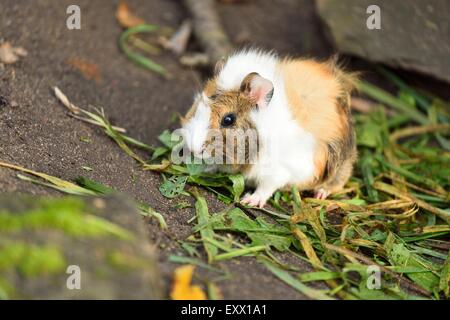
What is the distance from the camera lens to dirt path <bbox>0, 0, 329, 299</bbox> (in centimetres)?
344

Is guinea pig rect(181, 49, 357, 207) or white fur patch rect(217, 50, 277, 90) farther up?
white fur patch rect(217, 50, 277, 90)

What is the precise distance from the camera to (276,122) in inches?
151

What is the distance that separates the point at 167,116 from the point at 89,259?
2.52 metres

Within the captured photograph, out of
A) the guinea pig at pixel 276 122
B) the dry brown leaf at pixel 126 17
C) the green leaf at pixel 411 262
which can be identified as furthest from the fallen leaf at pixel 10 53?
the green leaf at pixel 411 262

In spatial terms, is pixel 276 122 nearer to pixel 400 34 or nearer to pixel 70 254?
pixel 70 254

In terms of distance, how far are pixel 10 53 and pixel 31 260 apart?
240 cm

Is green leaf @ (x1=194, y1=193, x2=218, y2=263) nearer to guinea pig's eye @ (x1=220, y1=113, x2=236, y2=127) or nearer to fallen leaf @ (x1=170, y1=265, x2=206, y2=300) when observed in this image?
fallen leaf @ (x1=170, y1=265, x2=206, y2=300)

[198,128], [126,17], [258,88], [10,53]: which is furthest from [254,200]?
[126,17]

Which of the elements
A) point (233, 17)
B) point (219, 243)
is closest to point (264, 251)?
point (219, 243)

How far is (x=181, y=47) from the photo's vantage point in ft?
19.2

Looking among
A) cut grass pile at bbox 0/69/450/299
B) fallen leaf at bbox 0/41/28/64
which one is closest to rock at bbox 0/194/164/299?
cut grass pile at bbox 0/69/450/299

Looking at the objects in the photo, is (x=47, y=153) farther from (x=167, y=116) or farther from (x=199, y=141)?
(x=167, y=116)

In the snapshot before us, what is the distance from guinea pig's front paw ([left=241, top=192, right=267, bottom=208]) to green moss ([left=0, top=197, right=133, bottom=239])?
4.21 feet
